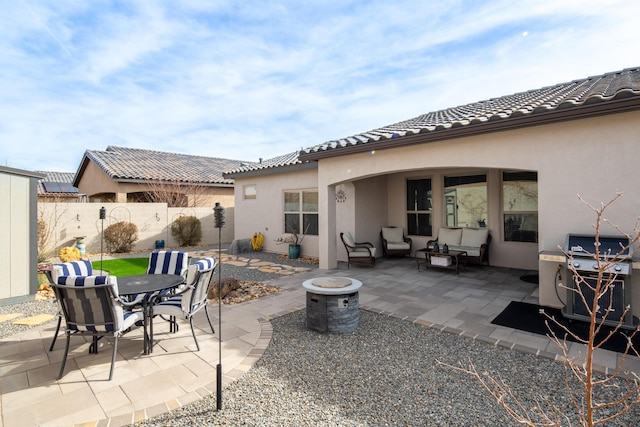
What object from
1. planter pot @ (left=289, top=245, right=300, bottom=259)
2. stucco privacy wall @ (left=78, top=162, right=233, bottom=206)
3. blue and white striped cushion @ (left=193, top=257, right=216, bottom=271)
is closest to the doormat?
blue and white striped cushion @ (left=193, top=257, right=216, bottom=271)

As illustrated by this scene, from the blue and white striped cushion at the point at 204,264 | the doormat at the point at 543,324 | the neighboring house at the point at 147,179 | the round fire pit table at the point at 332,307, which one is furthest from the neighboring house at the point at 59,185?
the doormat at the point at 543,324

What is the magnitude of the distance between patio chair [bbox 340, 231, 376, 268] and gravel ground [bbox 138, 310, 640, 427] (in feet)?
14.4

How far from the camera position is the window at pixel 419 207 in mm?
10656

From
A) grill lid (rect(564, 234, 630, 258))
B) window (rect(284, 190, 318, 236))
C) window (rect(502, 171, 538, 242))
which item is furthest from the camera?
window (rect(284, 190, 318, 236))

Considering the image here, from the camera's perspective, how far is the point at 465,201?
32.7 ft

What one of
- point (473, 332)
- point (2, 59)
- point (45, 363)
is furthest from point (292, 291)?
point (2, 59)

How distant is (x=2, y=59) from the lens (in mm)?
7738

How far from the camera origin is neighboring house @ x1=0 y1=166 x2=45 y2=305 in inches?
245

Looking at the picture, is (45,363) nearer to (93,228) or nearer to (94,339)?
(94,339)

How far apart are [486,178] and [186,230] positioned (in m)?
12.6

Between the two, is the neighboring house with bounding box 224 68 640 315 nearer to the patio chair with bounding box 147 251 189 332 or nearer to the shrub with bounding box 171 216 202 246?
the shrub with bounding box 171 216 202 246

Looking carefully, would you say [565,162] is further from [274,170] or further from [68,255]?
[68,255]

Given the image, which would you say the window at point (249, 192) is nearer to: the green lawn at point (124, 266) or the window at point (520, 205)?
the green lawn at point (124, 266)

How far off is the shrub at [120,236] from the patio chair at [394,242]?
10.4 m
